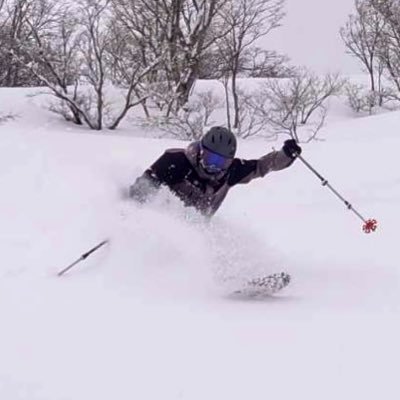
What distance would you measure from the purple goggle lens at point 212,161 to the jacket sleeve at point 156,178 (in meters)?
0.25

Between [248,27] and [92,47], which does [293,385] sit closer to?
[92,47]

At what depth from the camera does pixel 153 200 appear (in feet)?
18.6

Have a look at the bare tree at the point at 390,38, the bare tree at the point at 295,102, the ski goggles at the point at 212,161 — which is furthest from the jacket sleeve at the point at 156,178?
the bare tree at the point at 390,38

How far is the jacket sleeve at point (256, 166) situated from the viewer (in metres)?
5.97

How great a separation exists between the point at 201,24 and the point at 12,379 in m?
21.6

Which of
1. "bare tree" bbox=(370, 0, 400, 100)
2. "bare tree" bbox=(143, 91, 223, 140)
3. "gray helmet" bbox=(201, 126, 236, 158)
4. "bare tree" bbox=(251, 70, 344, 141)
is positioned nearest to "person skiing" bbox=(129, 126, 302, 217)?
"gray helmet" bbox=(201, 126, 236, 158)

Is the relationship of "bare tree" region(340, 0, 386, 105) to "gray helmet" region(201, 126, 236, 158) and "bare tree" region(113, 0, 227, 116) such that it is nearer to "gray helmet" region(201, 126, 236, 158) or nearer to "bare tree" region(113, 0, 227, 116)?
"bare tree" region(113, 0, 227, 116)

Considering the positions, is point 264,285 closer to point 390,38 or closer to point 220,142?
point 220,142

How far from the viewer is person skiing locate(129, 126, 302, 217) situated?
555cm

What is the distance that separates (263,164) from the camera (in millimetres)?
6035

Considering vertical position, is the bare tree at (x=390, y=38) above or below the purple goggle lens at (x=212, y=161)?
below

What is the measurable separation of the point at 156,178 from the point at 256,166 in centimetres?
88

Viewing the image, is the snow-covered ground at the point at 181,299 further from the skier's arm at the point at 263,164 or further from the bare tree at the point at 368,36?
the bare tree at the point at 368,36

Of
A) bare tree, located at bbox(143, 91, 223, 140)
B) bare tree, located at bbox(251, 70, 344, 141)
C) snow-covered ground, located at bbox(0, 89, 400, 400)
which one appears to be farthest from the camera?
bare tree, located at bbox(251, 70, 344, 141)
